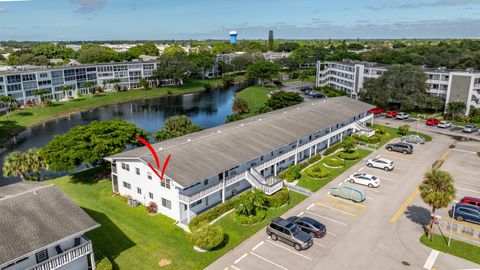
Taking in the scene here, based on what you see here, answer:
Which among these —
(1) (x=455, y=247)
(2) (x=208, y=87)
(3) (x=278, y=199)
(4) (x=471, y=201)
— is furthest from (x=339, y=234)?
(2) (x=208, y=87)

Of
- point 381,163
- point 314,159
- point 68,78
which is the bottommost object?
point 314,159

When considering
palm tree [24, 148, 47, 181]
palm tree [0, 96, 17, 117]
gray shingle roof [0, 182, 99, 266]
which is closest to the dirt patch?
gray shingle roof [0, 182, 99, 266]

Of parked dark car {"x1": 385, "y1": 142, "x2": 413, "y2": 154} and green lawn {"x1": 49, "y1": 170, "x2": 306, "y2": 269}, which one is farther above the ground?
parked dark car {"x1": 385, "y1": 142, "x2": 413, "y2": 154}

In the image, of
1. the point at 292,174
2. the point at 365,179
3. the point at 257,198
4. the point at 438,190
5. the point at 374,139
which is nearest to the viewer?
the point at 438,190

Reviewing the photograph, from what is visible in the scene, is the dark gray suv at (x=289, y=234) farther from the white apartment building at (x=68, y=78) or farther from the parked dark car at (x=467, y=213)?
the white apartment building at (x=68, y=78)

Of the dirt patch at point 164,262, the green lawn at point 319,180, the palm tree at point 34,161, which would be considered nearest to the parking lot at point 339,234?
the green lawn at point 319,180

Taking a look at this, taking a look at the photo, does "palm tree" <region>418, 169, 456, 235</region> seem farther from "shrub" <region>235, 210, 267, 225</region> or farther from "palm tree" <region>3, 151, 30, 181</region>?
"palm tree" <region>3, 151, 30, 181</region>

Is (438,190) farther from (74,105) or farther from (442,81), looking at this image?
(74,105)
